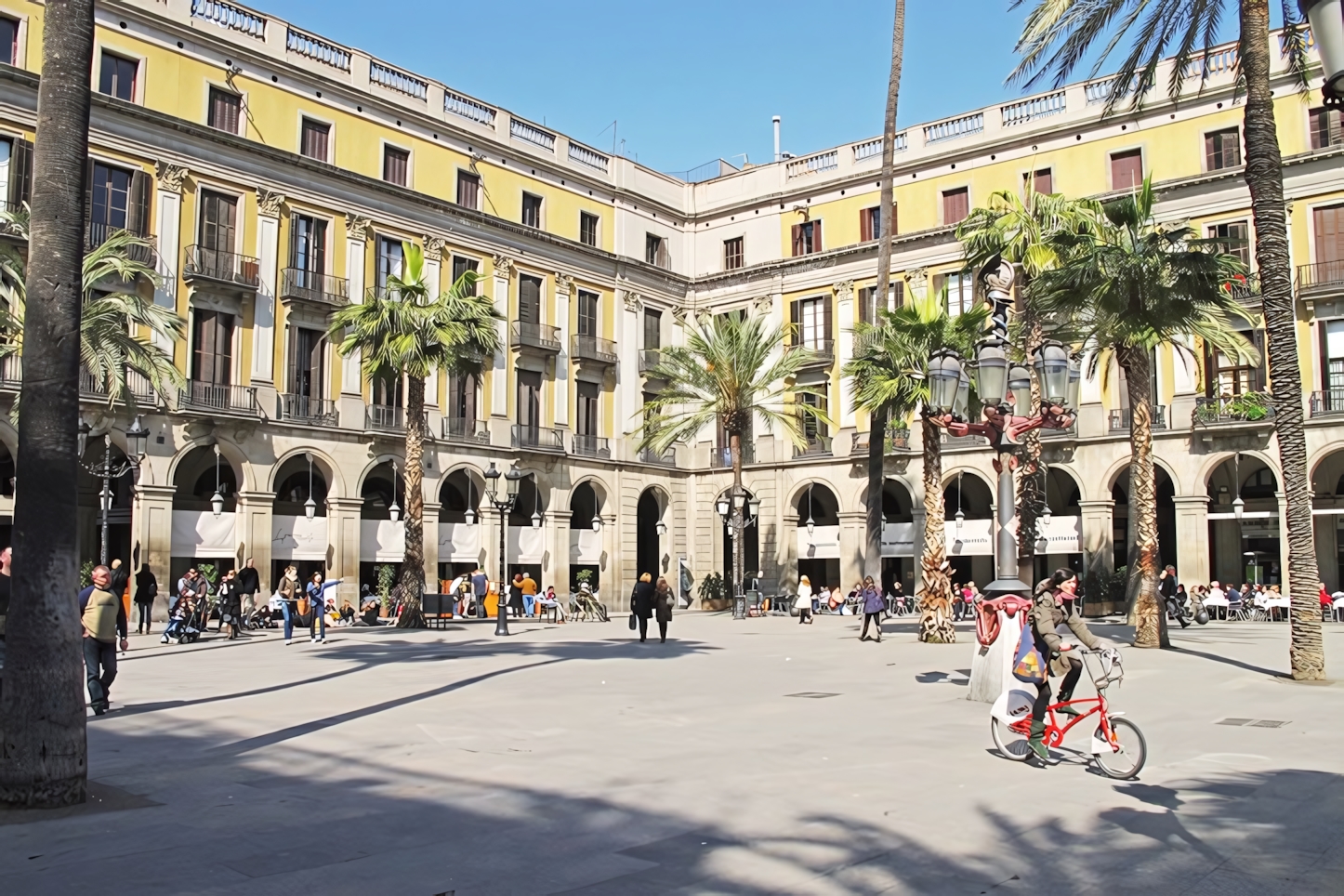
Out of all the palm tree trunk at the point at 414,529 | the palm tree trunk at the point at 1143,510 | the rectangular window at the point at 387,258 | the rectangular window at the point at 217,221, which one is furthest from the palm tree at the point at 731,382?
the palm tree trunk at the point at 1143,510

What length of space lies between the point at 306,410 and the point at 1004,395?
2846cm

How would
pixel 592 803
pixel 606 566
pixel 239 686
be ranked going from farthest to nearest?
pixel 606 566, pixel 239 686, pixel 592 803

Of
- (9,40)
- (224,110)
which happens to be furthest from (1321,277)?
(9,40)

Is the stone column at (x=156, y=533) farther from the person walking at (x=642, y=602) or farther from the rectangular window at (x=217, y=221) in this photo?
the person walking at (x=642, y=602)

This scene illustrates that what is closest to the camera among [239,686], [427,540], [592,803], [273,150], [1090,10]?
[592,803]

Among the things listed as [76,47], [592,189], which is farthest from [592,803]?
[592,189]

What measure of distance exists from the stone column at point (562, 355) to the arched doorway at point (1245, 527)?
74.8 feet

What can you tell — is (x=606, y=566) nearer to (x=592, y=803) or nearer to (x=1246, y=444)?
(x=1246, y=444)

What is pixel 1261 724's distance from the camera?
40.4ft

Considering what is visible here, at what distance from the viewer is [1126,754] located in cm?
922

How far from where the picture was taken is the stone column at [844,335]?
46.8m

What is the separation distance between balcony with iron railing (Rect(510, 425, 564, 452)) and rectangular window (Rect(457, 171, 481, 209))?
8370 millimetres

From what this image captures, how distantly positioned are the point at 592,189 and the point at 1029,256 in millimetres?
25381

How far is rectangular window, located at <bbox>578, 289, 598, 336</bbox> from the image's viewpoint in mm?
47125
